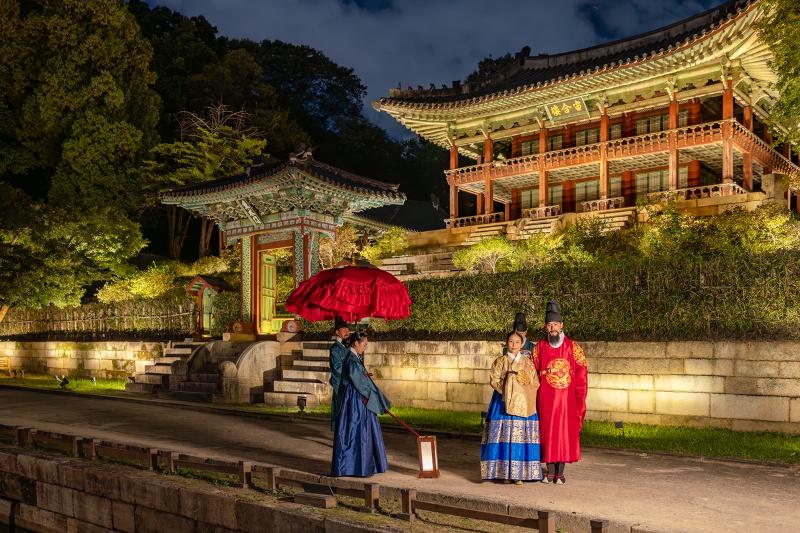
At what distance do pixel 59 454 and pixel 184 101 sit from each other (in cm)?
3372

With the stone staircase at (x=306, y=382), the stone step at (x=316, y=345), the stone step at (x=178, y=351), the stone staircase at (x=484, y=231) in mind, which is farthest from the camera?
the stone staircase at (x=484, y=231)

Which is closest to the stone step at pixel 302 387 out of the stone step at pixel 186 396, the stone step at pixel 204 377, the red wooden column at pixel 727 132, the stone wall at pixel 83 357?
the stone step at pixel 186 396

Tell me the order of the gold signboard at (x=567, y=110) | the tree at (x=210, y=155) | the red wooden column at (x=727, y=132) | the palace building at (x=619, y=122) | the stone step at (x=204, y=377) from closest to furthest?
the stone step at (x=204, y=377), the red wooden column at (x=727, y=132), the palace building at (x=619, y=122), the gold signboard at (x=567, y=110), the tree at (x=210, y=155)

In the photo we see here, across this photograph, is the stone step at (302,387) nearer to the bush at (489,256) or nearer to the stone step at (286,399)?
the stone step at (286,399)

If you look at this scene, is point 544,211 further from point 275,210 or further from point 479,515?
point 479,515

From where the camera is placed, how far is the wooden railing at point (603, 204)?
83.0ft

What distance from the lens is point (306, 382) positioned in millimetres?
Answer: 16219

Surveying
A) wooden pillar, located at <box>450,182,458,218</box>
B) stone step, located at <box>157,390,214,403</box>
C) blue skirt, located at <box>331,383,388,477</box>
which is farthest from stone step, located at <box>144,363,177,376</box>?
wooden pillar, located at <box>450,182,458,218</box>

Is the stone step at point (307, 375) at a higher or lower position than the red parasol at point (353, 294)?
lower

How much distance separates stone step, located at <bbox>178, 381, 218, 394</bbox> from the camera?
1792 cm

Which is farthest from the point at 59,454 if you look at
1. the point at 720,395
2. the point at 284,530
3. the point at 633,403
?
the point at 720,395

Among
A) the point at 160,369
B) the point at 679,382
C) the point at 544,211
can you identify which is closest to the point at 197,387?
the point at 160,369

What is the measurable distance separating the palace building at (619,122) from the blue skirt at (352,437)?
55.3 ft

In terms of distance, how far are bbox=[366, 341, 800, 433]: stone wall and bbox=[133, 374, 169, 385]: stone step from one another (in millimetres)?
8619
